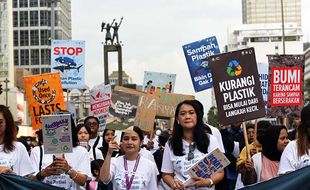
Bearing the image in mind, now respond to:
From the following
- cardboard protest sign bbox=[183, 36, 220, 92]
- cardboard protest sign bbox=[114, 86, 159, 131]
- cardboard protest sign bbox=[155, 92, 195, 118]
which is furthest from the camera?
cardboard protest sign bbox=[183, 36, 220, 92]

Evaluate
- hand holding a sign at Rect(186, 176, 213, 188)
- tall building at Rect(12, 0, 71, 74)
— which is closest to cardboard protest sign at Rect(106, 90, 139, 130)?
hand holding a sign at Rect(186, 176, 213, 188)

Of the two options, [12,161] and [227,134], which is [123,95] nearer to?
[227,134]

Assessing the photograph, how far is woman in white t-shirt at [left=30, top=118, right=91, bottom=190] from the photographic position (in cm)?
598

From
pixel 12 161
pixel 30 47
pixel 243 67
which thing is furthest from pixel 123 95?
pixel 30 47

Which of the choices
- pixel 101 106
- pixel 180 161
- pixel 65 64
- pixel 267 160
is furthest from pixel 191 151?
pixel 65 64

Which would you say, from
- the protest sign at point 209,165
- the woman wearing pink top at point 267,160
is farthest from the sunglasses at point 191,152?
the woman wearing pink top at point 267,160

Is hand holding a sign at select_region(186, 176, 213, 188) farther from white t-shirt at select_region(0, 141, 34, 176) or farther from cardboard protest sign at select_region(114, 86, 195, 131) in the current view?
cardboard protest sign at select_region(114, 86, 195, 131)

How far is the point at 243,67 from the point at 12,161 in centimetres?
245

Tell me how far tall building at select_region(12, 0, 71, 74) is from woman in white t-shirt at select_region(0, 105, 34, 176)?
99472mm

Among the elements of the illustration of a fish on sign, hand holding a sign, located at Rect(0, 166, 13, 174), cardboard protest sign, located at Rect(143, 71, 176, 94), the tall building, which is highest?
the tall building

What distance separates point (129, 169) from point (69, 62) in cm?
856

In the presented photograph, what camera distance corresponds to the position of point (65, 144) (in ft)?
19.6

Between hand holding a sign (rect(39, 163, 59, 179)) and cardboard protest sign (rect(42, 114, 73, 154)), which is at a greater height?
cardboard protest sign (rect(42, 114, 73, 154))

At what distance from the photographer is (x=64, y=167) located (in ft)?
19.5
